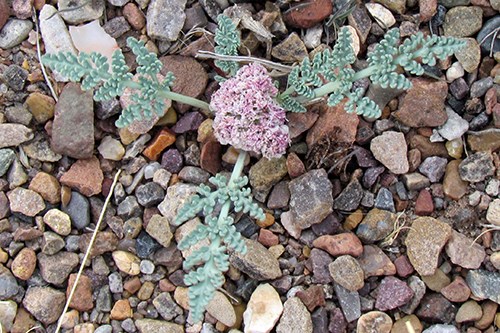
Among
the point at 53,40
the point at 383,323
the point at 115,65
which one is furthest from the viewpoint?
the point at 53,40

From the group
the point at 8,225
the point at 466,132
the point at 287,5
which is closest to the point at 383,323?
the point at 466,132

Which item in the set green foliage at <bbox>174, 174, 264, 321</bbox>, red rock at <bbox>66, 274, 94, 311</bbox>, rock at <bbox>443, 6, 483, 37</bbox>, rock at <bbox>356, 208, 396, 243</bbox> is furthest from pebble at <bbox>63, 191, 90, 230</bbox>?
rock at <bbox>443, 6, 483, 37</bbox>

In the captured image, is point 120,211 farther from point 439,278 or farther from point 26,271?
point 439,278

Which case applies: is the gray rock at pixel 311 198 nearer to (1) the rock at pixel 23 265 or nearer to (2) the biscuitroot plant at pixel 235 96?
(2) the biscuitroot plant at pixel 235 96

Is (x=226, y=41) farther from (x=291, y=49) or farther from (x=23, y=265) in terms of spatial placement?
(x=23, y=265)

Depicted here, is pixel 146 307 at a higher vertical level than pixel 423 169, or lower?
lower

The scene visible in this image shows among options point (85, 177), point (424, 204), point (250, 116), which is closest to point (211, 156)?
point (250, 116)

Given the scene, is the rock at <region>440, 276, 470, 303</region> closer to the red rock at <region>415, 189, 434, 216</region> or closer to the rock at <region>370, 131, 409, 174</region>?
the red rock at <region>415, 189, 434, 216</region>
